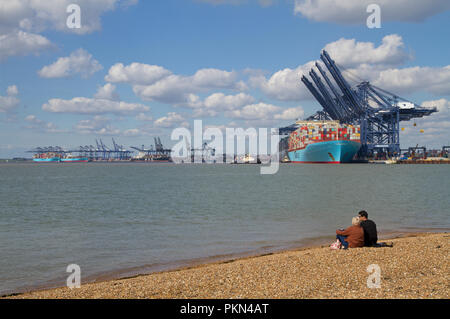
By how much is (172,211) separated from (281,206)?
6734 millimetres

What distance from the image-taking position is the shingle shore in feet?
20.7

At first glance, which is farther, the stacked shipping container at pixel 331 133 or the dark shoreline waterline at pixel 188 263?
the stacked shipping container at pixel 331 133

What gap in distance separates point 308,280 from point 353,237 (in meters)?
3.59

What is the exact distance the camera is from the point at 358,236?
10.2 m

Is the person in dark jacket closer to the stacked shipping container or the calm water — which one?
the calm water

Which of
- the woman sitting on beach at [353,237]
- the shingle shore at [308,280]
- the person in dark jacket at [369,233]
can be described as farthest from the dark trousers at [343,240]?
the shingle shore at [308,280]

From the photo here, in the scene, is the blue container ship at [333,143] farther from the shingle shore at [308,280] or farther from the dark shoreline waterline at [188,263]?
the shingle shore at [308,280]

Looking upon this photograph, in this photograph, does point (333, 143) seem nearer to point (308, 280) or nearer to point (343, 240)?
point (343, 240)

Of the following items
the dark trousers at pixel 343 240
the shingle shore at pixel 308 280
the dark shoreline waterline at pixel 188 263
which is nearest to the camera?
the shingle shore at pixel 308 280

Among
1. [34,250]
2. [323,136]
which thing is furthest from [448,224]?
[323,136]

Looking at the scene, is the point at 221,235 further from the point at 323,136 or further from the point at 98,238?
the point at 323,136

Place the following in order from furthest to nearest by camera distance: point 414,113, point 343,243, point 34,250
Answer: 1. point 414,113
2. point 34,250
3. point 343,243

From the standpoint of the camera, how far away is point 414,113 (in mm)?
96875

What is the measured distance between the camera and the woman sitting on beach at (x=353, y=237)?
10188 mm
